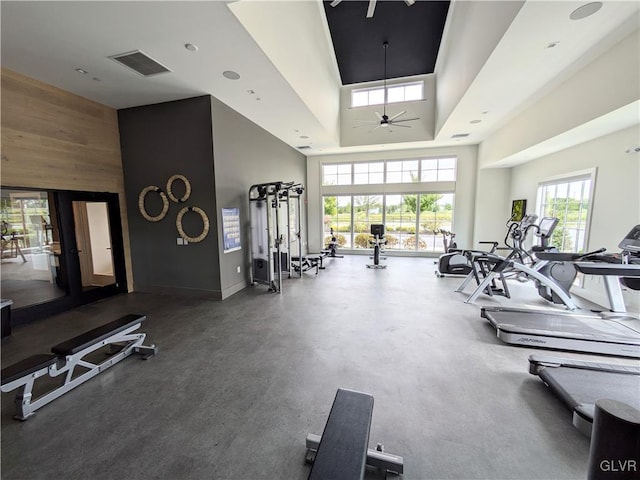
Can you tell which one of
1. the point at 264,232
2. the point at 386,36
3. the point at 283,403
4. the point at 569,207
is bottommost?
the point at 283,403

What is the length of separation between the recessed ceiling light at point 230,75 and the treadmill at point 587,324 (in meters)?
5.10

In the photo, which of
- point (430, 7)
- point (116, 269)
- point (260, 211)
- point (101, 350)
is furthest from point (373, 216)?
point (101, 350)

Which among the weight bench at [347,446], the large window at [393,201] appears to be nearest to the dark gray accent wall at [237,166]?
the large window at [393,201]

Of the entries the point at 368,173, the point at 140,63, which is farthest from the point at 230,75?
the point at 368,173

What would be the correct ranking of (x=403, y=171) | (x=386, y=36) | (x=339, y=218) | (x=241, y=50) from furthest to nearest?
(x=339, y=218)
(x=403, y=171)
(x=386, y=36)
(x=241, y=50)

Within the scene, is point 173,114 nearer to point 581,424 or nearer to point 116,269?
point 116,269

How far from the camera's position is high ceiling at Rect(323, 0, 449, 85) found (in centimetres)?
554

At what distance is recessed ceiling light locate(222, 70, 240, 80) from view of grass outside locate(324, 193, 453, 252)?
631 cm

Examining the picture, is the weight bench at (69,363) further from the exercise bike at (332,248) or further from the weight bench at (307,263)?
the exercise bike at (332,248)

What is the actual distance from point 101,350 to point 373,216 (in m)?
8.31

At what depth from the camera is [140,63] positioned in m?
3.60

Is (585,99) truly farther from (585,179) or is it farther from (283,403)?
(283,403)

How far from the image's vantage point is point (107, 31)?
2963 millimetres

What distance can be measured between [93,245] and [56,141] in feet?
6.16
